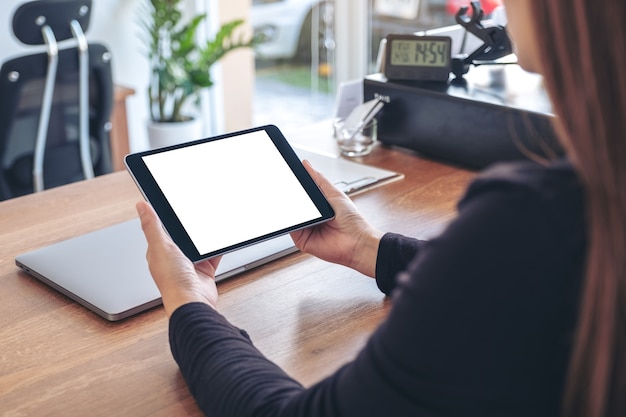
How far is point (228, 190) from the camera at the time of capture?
3.67 ft

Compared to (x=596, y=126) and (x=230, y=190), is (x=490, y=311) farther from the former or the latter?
(x=230, y=190)

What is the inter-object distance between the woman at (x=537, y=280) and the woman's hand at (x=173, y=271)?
1.02 ft

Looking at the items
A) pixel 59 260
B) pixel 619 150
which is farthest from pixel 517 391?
pixel 59 260

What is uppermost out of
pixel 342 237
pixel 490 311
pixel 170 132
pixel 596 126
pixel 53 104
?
pixel 596 126

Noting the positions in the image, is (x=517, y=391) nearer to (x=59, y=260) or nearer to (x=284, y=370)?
(x=284, y=370)

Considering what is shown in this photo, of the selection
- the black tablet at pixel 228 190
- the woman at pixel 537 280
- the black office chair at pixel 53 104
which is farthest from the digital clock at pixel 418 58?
the black office chair at pixel 53 104

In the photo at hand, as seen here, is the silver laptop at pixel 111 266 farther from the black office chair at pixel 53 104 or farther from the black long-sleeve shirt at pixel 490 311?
the black office chair at pixel 53 104

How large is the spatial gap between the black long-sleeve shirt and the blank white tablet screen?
0.45m

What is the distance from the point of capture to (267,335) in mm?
1003

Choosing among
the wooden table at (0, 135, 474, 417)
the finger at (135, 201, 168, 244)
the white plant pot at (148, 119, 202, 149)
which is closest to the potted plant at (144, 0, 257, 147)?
the white plant pot at (148, 119, 202, 149)

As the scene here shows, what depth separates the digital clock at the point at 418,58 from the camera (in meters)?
1.68

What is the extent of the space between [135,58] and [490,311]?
3.31 metres

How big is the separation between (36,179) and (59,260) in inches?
64.4

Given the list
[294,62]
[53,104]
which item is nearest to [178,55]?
[53,104]
